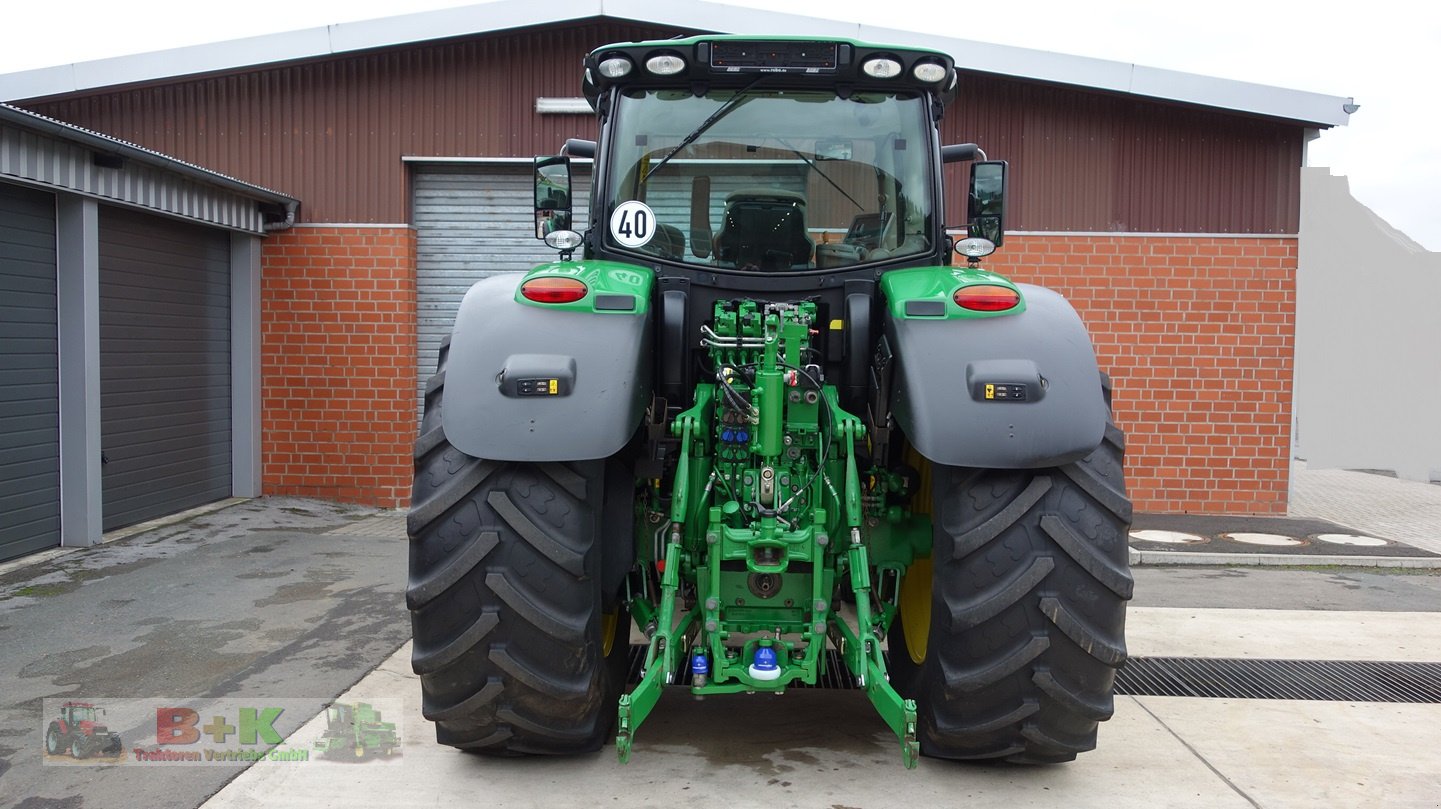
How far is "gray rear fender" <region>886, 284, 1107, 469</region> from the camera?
3420 mm

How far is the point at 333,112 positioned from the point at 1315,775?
986 centimetres

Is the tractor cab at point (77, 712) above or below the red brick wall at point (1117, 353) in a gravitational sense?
below

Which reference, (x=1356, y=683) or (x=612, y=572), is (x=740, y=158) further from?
(x=1356, y=683)

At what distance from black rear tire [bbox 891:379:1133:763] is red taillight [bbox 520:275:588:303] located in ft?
4.53

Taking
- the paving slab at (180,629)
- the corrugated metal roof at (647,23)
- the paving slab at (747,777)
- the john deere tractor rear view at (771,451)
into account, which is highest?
the corrugated metal roof at (647,23)

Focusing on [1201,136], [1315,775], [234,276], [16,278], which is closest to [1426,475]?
[1201,136]

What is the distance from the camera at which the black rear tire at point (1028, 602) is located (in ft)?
11.3

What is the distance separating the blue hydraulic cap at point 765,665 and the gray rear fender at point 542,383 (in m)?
0.82

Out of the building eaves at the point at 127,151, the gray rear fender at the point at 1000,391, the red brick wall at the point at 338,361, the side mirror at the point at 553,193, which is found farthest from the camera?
the red brick wall at the point at 338,361

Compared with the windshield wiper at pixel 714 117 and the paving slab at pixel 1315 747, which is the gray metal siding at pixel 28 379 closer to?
the windshield wiper at pixel 714 117

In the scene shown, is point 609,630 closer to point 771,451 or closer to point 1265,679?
point 771,451

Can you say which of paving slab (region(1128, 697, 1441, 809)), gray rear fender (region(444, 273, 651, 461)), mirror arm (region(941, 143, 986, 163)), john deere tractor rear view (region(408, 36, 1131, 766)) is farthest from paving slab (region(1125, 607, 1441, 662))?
gray rear fender (region(444, 273, 651, 461))

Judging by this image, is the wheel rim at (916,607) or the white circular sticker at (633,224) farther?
the white circular sticker at (633,224)

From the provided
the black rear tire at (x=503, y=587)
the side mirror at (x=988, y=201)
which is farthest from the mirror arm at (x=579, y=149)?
the black rear tire at (x=503, y=587)
